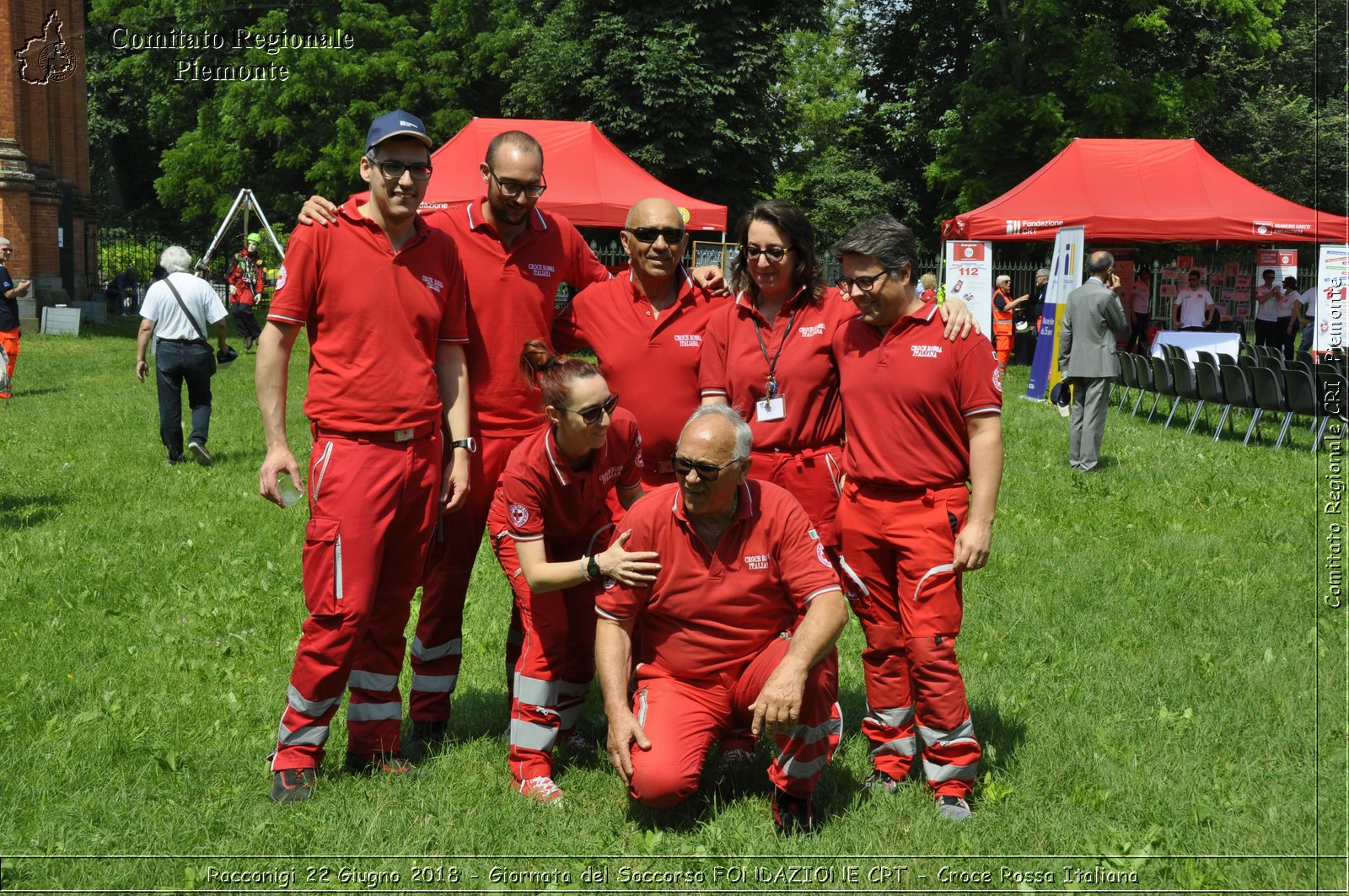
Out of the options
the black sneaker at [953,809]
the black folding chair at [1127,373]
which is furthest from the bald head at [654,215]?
the black folding chair at [1127,373]

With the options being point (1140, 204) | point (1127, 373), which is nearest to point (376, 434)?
point (1127, 373)

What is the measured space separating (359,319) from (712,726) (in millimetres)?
1981

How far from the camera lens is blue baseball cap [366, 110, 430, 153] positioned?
4270 mm

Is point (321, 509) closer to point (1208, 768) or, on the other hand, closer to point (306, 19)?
point (1208, 768)

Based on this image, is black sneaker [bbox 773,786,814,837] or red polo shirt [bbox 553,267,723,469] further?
red polo shirt [bbox 553,267,723,469]

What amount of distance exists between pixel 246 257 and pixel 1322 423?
22647 millimetres

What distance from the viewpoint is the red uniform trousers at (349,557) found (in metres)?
4.30

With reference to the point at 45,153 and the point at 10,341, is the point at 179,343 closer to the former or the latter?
the point at 10,341

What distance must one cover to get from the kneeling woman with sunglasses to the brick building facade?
27239 mm

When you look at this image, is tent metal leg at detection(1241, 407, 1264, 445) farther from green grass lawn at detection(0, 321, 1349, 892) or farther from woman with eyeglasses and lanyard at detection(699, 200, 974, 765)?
woman with eyeglasses and lanyard at detection(699, 200, 974, 765)

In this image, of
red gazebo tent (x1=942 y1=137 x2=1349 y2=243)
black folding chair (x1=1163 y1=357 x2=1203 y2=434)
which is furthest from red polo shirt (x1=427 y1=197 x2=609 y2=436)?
red gazebo tent (x1=942 y1=137 x2=1349 y2=243)

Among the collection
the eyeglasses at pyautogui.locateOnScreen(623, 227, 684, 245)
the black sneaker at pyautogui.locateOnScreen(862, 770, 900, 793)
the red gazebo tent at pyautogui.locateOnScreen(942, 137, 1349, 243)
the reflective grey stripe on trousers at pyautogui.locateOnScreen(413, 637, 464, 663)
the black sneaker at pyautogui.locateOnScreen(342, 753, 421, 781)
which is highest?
the red gazebo tent at pyautogui.locateOnScreen(942, 137, 1349, 243)

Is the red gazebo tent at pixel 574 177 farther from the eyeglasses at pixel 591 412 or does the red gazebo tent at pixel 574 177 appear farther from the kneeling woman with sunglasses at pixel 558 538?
the eyeglasses at pixel 591 412

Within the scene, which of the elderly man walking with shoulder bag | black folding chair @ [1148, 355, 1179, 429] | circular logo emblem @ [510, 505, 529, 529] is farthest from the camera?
black folding chair @ [1148, 355, 1179, 429]
